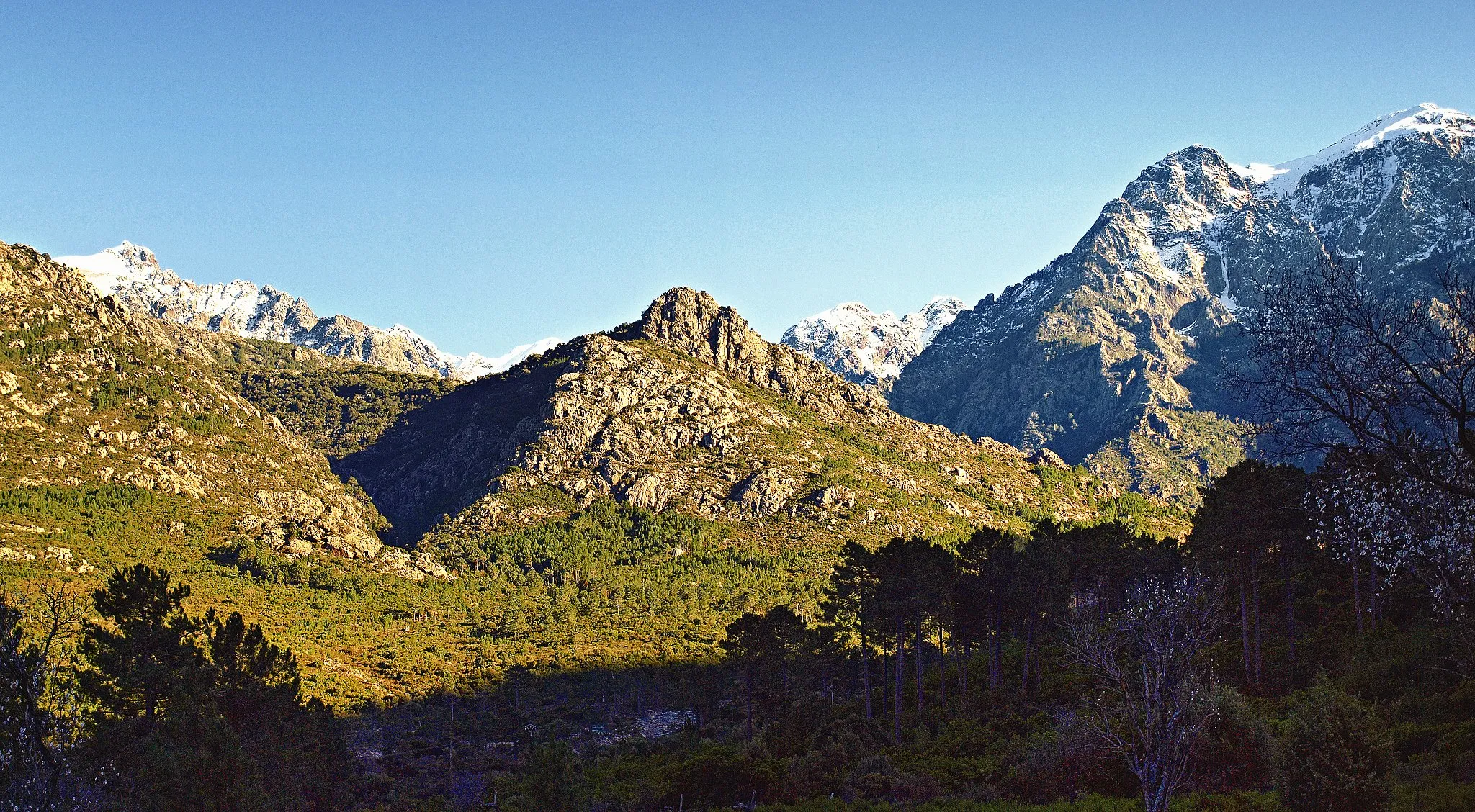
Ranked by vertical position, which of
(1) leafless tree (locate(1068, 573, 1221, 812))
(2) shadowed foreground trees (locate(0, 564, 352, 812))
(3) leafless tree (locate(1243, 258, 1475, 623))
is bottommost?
(2) shadowed foreground trees (locate(0, 564, 352, 812))

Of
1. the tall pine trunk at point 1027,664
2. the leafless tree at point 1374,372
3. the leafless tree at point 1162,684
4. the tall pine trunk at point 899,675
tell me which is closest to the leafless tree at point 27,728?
the leafless tree at point 1162,684

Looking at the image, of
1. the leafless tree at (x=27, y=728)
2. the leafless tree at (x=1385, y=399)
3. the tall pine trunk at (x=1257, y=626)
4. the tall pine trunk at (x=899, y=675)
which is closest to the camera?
the leafless tree at (x=1385, y=399)

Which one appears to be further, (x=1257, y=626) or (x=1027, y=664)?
(x=1027, y=664)

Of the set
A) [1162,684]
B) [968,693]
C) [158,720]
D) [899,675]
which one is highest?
[1162,684]

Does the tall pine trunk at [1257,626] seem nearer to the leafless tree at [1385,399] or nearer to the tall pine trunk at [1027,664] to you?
the tall pine trunk at [1027,664]

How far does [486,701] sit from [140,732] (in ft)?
282

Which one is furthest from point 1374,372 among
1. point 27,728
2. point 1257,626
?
point 1257,626

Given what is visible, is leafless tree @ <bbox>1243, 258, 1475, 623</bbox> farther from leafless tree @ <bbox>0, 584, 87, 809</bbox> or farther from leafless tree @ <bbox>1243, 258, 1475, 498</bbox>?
leafless tree @ <bbox>0, 584, 87, 809</bbox>

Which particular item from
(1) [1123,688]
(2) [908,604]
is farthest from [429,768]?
(1) [1123,688]

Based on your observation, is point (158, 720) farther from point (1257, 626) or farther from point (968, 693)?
point (1257, 626)

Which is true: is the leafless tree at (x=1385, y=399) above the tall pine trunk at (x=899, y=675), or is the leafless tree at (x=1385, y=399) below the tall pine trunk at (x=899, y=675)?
above

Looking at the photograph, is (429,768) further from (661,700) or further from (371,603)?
(371,603)

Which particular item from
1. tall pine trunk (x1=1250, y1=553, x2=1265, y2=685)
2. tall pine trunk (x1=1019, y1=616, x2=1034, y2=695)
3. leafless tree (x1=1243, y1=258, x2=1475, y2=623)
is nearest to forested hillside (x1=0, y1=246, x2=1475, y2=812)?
leafless tree (x1=1243, y1=258, x2=1475, y2=623)

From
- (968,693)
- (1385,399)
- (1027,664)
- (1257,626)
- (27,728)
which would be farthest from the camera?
(968,693)
